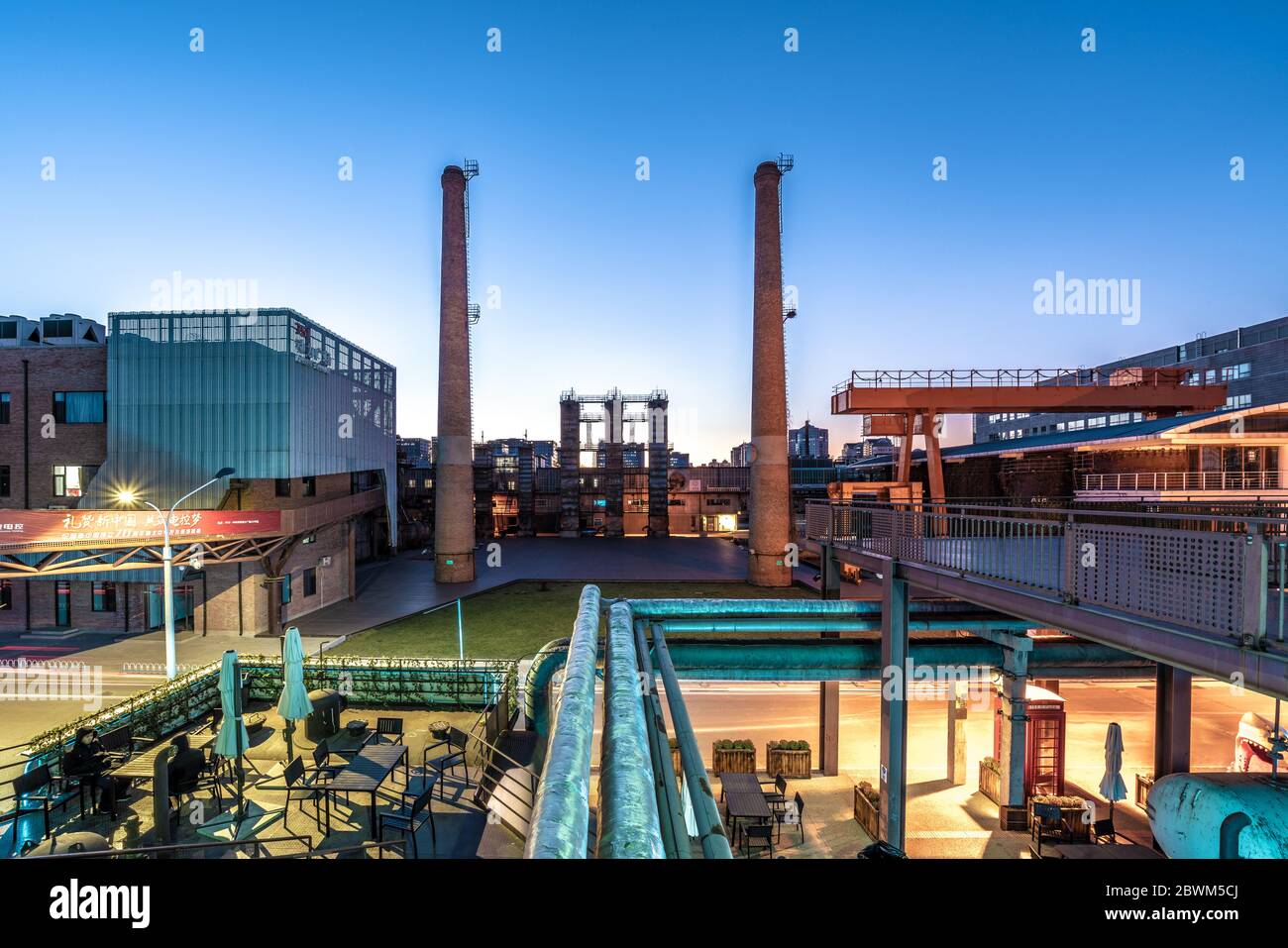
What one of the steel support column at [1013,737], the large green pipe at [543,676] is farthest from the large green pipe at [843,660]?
the large green pipe at [543,676]

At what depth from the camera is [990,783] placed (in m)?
12.4

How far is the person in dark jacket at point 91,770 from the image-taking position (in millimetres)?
9977

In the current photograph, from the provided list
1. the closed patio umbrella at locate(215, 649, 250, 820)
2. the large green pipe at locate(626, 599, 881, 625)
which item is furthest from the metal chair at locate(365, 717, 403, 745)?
the large green pipe at locate(626, 599, 881, 625)

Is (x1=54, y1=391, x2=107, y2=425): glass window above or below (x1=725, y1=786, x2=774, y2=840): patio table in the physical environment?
above

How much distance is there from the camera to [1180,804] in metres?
7.38

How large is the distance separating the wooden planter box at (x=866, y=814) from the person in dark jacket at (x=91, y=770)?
1366 cm

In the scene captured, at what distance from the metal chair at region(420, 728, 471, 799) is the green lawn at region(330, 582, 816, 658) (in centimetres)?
657

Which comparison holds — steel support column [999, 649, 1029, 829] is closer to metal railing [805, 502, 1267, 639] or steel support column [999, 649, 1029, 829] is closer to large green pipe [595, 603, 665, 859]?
metal railing [805, 502, 1267, 639]

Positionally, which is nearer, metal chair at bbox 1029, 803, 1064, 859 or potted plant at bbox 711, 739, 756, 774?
metal chair at bbox 1029, 803, 1064, 859

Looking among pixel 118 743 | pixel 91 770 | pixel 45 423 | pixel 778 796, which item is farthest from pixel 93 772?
pixel 45 423

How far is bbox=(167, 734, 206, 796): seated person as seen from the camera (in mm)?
9711

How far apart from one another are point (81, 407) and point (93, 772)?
2073 centimetres

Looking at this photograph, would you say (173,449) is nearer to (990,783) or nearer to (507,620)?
(507,620)

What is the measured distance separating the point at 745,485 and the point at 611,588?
97.1 feet
